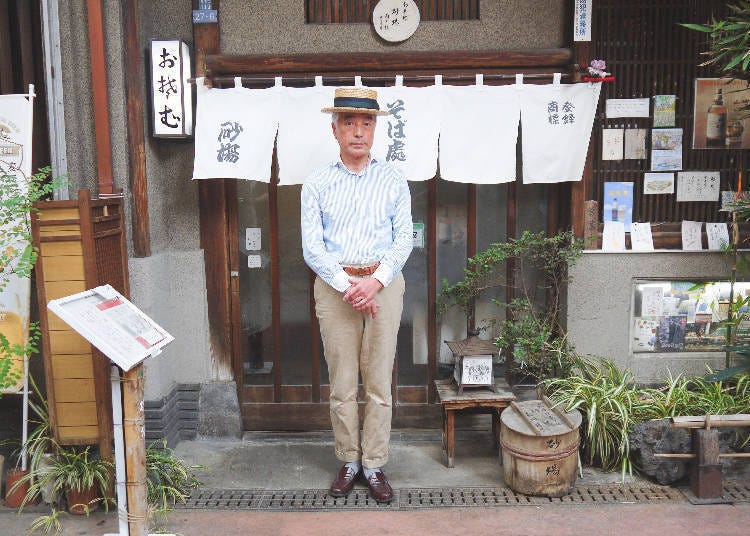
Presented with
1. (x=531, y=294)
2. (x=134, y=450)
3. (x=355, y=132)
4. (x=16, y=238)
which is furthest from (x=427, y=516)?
(x=16, y=238)

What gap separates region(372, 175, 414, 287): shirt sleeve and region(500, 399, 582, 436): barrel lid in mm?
1548

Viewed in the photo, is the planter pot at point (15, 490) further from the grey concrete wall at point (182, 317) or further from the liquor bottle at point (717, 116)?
the liquor bottle at point (717, 116)

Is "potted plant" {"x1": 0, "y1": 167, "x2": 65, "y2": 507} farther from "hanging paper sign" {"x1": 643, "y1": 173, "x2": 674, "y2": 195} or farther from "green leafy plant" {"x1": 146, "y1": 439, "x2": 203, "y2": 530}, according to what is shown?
"hanging paper sign" {"x1": 643, "y1": 173, "x2": 674, "y2": 195}

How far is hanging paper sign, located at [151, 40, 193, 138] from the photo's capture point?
18.1 ft

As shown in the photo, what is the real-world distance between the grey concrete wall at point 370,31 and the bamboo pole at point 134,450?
340 centimetres

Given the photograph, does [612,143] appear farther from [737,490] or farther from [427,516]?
[427,516]

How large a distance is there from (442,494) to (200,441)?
254cm

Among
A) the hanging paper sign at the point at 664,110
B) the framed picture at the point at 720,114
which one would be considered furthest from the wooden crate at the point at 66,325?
the framed picture at the point at 720,114

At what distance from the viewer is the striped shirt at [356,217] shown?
4.99 metres

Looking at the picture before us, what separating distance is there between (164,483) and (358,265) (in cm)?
244

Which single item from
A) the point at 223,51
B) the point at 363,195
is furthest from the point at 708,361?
the point at 223,51

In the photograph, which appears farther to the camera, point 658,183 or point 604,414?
point 658,183

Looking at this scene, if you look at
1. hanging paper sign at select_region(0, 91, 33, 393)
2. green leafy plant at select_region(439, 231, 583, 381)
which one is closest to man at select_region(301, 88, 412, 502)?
green leafy plant at select_region(439, 231, 583, 381)

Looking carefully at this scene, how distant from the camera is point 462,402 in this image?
5.46 meters
